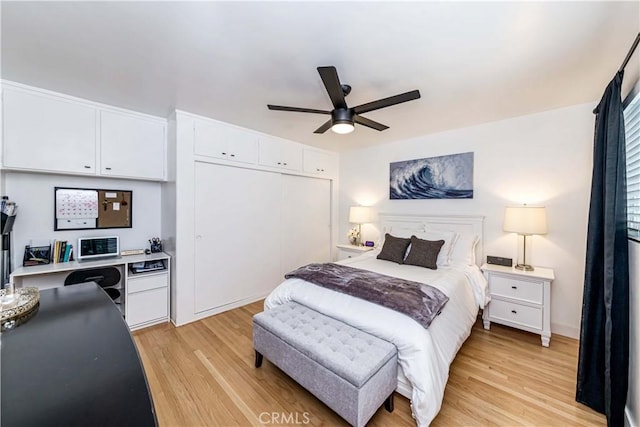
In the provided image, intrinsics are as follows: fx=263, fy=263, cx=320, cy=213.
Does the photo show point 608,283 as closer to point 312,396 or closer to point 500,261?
point 500,261

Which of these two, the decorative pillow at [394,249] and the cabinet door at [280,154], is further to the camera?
the cabinet door at [280,154]

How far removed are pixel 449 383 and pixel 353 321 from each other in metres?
0.90

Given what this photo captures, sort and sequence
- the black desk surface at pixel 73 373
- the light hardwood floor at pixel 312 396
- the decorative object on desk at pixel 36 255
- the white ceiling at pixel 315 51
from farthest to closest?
the decorative object on desk at pixel 36 255, the light hardwood floor at pixel 312 396, the white ceiling at pixel 315 51, the black desk surface at pixel 73 373

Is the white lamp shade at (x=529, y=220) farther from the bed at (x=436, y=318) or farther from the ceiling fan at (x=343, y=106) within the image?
the ceiling fan at (x=343, y=106)

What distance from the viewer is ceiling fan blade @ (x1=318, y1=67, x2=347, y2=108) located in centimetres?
160

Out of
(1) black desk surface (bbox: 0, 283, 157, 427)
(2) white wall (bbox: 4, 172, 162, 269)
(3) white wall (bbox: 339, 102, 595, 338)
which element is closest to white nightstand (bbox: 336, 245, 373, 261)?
(3) white wall (bbox: 339, 102, 595, 338)

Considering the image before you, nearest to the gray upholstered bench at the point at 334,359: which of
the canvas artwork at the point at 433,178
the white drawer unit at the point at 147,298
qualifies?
the white drawer unit at the point at 147,298

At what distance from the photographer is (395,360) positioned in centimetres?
173

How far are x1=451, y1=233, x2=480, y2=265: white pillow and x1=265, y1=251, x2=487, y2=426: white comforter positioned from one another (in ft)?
0.47

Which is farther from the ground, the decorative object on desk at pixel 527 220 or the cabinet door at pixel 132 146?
the cabinet door at pixel 132 146

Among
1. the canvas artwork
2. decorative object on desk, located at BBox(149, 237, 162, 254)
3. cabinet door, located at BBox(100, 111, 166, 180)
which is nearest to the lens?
cabinet door, located at BBox(100, 111, 166, 180)

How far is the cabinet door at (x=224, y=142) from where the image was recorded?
3070 millimetres

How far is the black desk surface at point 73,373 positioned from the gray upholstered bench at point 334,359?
1.07 m

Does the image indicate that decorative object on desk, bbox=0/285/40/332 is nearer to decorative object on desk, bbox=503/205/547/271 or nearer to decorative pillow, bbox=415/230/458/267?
decorative pillow, bbox=415/230/458/267
